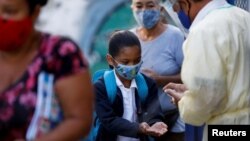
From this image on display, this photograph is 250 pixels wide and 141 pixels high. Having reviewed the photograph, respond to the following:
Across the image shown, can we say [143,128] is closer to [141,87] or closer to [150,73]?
[141,87]

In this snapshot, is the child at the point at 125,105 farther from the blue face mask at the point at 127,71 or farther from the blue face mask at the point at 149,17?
the blue face mask at the point at 149,17

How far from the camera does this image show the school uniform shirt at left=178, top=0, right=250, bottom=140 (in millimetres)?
3629

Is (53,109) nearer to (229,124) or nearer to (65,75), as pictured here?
(65,75)

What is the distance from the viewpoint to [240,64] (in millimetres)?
3715

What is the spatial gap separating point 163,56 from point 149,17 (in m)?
0.39

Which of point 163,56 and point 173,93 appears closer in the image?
point 173,93

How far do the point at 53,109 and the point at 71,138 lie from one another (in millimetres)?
133

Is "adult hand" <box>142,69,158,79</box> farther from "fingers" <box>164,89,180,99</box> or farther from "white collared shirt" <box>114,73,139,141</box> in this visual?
"fingers" <box>164,89,180,99</box>

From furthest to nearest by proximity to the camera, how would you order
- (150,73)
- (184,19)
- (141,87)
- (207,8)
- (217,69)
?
1. (150,73)
2. (141,87)
3. (184,19)
4. (207,8)
5. (217,69)

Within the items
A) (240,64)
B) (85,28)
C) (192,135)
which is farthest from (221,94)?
(85,28)

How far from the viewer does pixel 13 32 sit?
2.88m

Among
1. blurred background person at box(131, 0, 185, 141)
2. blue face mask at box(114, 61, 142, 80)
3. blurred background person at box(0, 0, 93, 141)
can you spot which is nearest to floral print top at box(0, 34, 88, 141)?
blurred background person at box(0, 0, 93, 141)

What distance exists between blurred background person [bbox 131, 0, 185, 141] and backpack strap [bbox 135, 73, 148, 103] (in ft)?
1.10

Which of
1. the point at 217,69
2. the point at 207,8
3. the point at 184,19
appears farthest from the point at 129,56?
the point at 217,69
